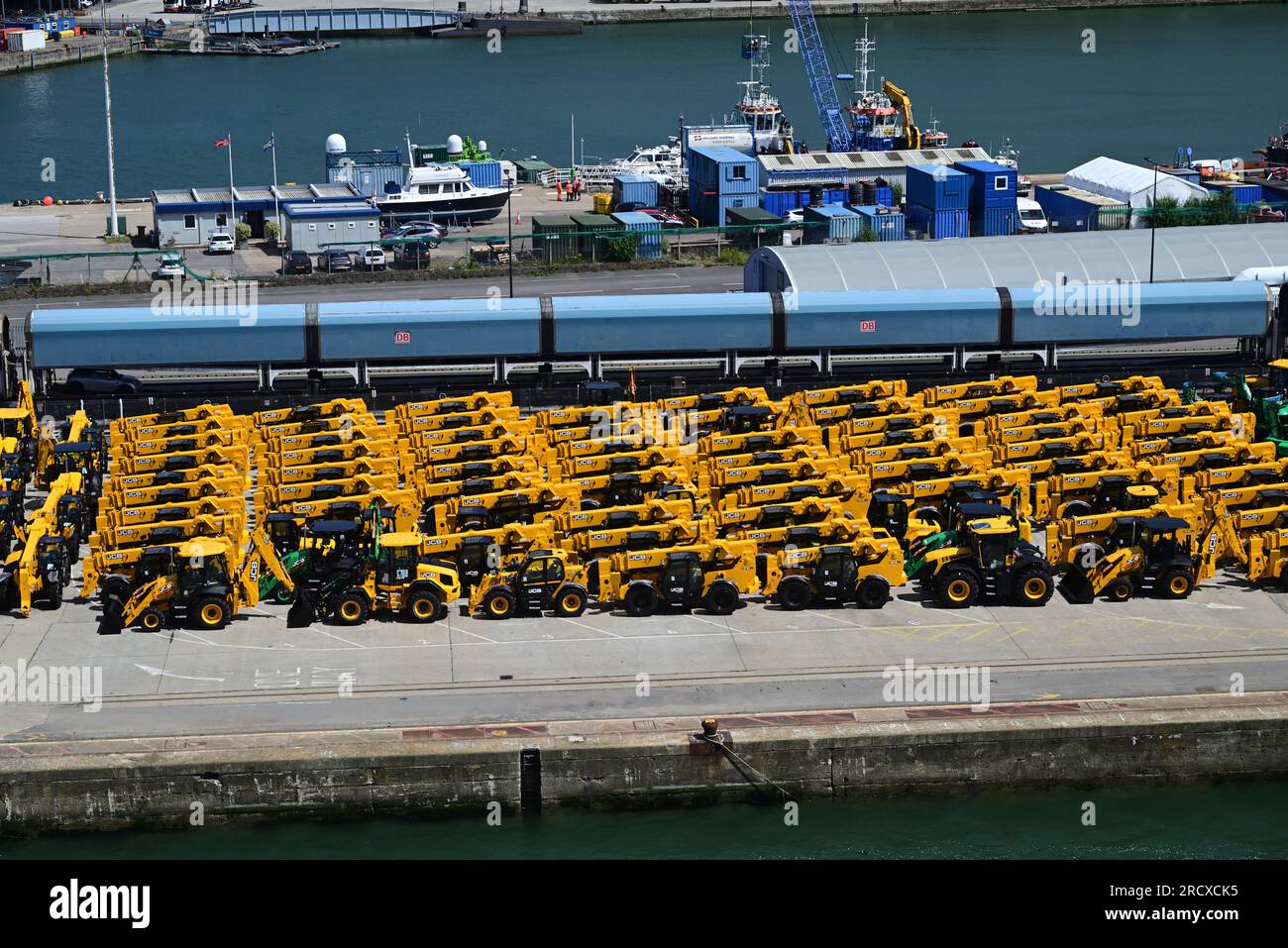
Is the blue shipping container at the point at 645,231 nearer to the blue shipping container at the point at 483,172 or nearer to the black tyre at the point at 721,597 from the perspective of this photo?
the blue shipping container at the point at 483,172

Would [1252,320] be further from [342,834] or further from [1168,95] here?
[1168,95]

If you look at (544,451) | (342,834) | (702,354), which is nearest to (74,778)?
(342,834)

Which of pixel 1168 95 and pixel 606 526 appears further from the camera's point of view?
pixel 1168 95

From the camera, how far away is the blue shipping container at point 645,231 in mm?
87438

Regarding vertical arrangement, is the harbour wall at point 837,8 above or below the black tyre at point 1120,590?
above

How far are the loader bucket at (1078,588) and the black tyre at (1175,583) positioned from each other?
154 centimetres

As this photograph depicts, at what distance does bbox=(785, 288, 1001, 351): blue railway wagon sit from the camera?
198ft

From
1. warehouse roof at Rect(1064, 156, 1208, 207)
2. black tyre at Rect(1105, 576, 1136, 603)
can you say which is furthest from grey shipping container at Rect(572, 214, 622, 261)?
black tyre at Rect(1105, 576, 1136, 603)

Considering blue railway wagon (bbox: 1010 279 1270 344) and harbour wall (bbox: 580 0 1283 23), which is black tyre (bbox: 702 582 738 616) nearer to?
blue railway wagon (bbox: 1010 279 1270 344)

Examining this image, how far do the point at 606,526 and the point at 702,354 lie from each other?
65.3ft

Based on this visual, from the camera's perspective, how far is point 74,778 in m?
32.9

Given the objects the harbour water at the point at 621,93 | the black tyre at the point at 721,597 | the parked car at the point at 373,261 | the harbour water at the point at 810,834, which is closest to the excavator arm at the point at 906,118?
the harbour water at the point at 621,93

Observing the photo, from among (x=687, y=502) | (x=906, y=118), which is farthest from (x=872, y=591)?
(x=906, y=118)

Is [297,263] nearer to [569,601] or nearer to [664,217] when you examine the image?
[664,217]
